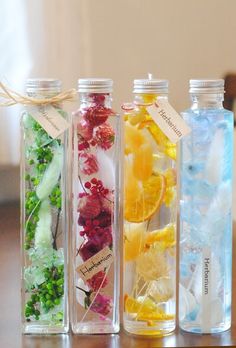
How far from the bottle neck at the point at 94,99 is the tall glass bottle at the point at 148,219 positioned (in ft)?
0.09

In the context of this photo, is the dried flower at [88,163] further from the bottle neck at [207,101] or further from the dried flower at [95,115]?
the bottle neck at [207,101]

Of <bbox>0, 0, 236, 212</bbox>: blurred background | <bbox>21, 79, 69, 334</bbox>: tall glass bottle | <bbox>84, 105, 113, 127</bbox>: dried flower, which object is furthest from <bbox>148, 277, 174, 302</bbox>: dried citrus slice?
<bbox>0, 0, 236, 212</bbox>: blurred background

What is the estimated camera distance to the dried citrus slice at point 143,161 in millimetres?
903

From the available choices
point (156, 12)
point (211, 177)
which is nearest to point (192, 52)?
point (156, 12)

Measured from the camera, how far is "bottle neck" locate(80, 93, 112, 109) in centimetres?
90

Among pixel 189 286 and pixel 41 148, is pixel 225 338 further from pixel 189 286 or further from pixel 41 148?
pixel 41 148

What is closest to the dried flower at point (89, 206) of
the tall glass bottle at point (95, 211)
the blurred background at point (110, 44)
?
the tall glass bottle at point (95, 211)

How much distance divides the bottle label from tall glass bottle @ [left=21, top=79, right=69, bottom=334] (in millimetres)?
176

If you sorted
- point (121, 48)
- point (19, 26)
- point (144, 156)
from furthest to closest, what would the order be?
point (121, 48)
point (19, 26)
point (144, 156)

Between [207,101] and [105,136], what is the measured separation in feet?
0.44

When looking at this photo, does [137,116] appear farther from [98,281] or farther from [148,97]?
[98,281]

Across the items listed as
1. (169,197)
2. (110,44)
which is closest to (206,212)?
(169,197)

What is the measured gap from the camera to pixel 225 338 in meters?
0.92

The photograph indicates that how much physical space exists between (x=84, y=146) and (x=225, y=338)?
300 millimetres
